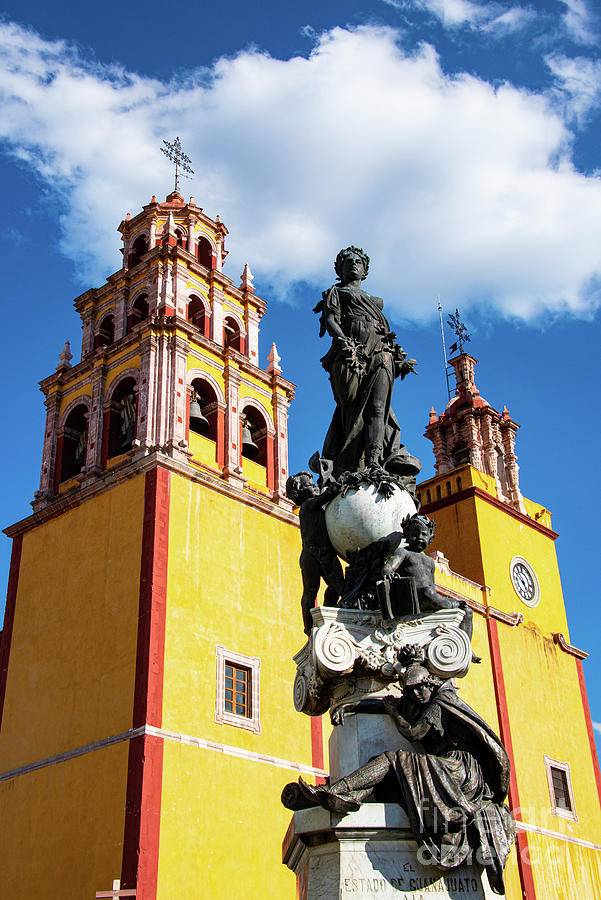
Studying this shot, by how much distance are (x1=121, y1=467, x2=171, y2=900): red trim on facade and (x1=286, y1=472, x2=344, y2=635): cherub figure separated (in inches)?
354

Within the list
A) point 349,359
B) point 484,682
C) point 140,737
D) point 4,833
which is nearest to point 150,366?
point 140,737

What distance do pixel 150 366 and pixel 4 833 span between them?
7.91m

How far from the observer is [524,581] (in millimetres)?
23969

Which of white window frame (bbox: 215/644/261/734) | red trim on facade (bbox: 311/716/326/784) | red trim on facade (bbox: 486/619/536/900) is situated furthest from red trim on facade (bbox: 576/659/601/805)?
white window frame (bbox: 215/644/261/734)

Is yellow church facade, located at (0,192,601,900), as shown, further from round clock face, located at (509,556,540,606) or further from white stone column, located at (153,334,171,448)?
round clock face, located at (509,556,540,606)

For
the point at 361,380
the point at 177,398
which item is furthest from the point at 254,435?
the point at 361,380

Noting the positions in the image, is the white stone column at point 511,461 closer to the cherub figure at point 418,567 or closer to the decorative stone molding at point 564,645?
the decorative stone molding at point 564,645

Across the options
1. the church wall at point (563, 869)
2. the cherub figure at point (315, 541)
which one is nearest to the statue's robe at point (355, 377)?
the cherub figure at point (315, 541)

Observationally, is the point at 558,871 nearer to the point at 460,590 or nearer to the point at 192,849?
the point at 460,590

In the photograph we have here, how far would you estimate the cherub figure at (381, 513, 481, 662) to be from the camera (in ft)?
15.2

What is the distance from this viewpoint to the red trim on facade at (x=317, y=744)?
16.1 meters

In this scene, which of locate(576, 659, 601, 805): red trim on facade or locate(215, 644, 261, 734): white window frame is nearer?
locate(215, 644, 261, 734): white window frame

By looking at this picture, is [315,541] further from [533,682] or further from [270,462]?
[533,682]

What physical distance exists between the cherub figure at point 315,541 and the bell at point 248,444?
535 inches
